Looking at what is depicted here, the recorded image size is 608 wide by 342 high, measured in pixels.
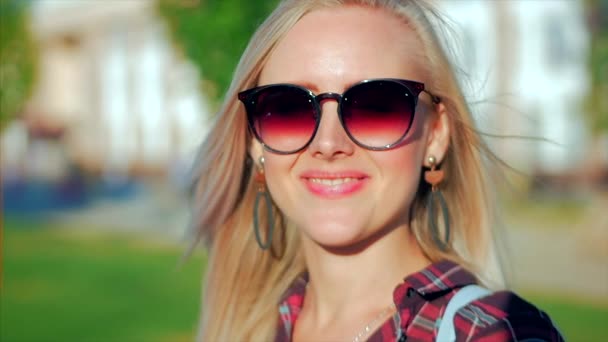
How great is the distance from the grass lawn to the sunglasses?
521 centimetres

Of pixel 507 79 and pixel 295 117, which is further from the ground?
pixel 295 117

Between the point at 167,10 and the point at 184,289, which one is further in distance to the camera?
the point at 184,289

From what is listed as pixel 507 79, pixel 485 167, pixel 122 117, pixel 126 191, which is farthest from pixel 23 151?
pixel 485 167

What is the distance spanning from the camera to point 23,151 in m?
34.8

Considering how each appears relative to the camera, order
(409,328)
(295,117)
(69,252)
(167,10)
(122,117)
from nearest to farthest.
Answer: (409,328)
(295,117)
(167,10)
(69,252)
(122,117)

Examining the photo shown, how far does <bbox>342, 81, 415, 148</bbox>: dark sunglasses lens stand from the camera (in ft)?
5.91

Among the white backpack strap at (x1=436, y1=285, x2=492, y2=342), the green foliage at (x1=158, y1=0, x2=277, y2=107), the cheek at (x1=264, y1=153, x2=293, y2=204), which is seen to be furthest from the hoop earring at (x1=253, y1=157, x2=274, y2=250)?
the green foliage at (x1=158, y1=0, x2=277, y2=107)

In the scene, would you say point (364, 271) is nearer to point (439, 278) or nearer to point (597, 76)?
point (439, 278)

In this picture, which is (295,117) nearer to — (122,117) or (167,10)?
(167,10)

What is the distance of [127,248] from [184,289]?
3.81 metres

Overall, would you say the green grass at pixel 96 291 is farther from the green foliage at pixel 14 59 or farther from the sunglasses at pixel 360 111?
the sunglasses at pixel 360 111

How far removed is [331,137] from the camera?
1.84 metres

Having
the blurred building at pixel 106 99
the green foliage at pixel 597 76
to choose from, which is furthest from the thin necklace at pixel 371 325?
the blurred building at pixel 106 99

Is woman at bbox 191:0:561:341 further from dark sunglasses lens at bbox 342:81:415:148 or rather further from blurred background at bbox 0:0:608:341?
blurred background at bbox 0:0:608:341
